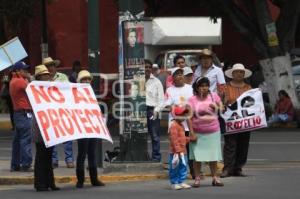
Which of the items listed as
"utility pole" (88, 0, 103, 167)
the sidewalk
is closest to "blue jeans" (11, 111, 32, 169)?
the sidewalk

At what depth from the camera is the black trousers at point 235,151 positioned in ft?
41.4

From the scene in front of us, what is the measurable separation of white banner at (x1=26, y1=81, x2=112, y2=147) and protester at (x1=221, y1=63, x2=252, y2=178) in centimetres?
204

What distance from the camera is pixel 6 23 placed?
3347 centimetres

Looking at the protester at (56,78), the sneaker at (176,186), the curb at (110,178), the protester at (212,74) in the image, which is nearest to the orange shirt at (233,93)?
the protester at (212,74)

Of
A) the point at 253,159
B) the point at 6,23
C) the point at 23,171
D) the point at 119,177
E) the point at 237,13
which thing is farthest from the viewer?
the point at 6,23

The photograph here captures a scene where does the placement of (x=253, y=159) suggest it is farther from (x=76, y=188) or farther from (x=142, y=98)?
(x=76, y=188)

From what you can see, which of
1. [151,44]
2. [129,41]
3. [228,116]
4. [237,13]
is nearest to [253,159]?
[228,116]

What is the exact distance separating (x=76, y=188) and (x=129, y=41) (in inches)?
102

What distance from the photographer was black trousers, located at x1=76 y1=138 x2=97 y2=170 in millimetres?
11578

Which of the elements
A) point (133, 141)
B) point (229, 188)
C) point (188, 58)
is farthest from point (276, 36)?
point (229, 188)

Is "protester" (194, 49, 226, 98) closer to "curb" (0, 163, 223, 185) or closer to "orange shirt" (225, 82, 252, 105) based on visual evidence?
"orange shirt" (225, 82, 252, 105)

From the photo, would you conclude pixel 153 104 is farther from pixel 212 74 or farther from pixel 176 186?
pixel 176 186

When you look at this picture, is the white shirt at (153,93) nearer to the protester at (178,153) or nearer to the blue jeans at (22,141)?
the blue jeans at (22,141)

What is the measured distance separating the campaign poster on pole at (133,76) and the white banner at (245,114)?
1393 millimetres
